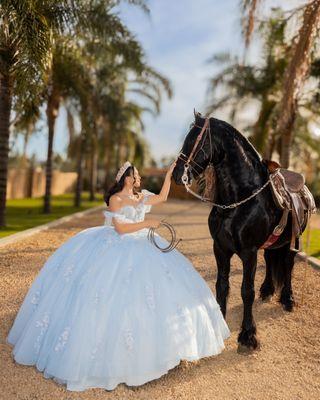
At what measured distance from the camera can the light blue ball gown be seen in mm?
3213

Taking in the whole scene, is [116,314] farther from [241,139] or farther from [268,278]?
[268,278]

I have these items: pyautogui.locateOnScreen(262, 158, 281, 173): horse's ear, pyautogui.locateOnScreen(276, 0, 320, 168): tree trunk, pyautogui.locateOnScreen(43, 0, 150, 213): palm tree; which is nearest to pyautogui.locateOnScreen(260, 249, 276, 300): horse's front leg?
pyautogui.locateOnScreen(262, 158, 281, 173): horse's ear

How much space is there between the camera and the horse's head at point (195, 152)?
3912 mm

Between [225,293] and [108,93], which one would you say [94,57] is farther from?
[225,293]

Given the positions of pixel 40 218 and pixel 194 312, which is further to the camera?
pixel 40 218

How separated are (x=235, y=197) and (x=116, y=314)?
1744mm

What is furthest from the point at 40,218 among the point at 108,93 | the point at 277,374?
the point at 277,374

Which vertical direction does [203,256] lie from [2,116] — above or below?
below

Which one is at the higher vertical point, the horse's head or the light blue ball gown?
the horse's head

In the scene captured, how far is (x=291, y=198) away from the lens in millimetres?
4891

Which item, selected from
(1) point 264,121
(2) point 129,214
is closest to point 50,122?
(1) point 264,121

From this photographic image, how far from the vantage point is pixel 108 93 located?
21.4 meters

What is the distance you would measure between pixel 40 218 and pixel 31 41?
269 inches

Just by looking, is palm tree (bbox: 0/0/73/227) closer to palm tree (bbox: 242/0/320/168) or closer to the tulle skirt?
palm tree (bbox: 242/0/320/168)
